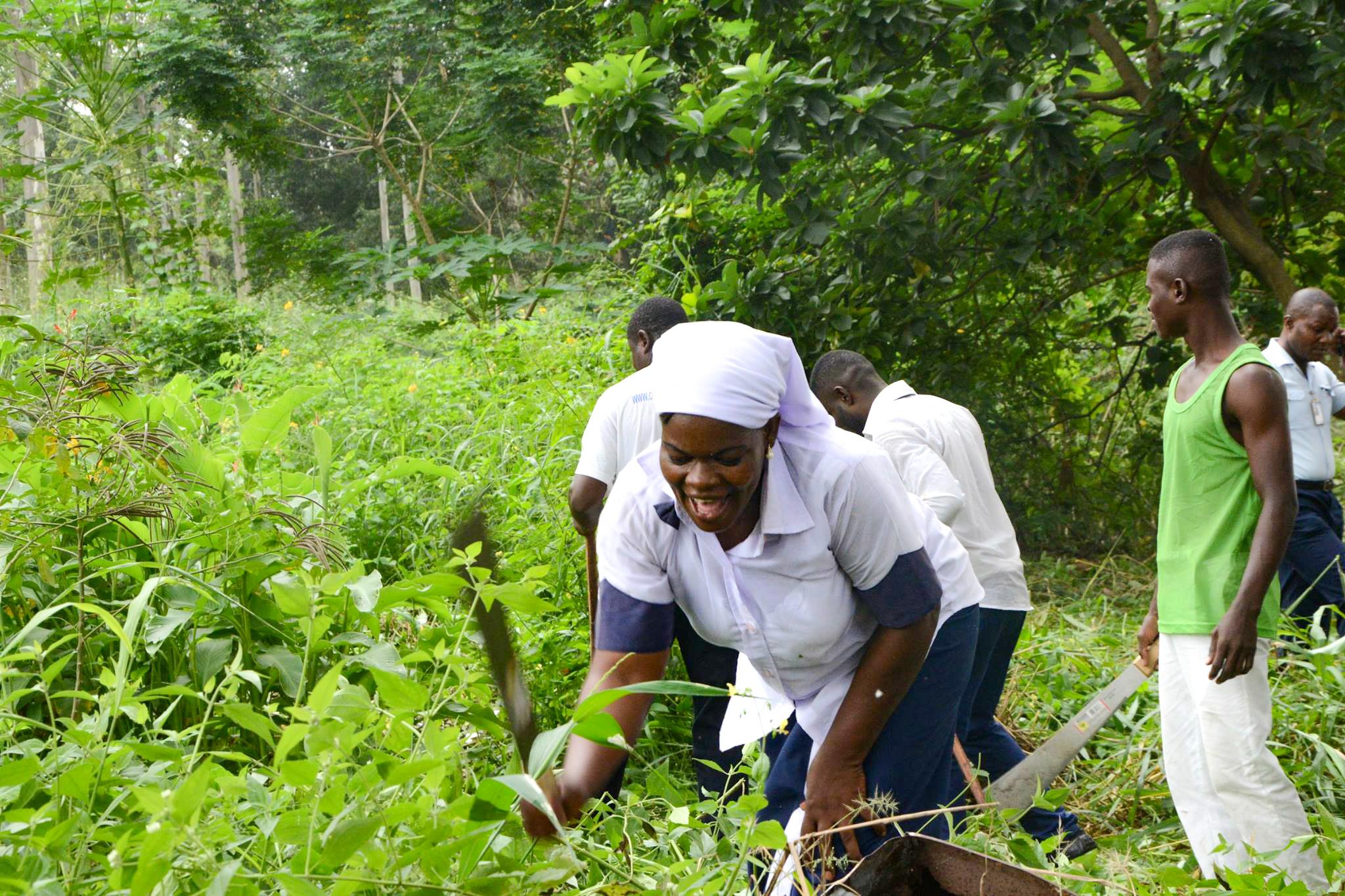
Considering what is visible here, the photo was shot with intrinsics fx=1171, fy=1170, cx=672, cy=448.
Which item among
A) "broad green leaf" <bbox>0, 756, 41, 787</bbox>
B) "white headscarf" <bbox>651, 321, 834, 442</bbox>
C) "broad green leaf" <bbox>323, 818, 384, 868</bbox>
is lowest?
"broad green leaf" <bbox>323, 818, 384, 868</bbox>

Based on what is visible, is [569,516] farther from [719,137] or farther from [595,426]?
[719,137]

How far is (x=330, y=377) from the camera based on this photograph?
6.85m

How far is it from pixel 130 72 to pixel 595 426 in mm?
8511

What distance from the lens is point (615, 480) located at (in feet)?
11.5

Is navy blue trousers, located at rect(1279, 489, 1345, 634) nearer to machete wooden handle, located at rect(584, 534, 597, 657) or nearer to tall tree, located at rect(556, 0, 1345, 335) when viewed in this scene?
tall tree, located at rect(556, 0, 1345, 335)

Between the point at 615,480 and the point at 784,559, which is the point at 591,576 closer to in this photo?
the point at 615,480

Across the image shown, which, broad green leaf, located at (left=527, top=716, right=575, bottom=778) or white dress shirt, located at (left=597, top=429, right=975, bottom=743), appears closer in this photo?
broad green leaf, located at (left=527, top=716, right=575, bottom=778)

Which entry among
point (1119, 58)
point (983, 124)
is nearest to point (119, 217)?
point (983, 124)

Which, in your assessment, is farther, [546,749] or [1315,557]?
[1315,557]

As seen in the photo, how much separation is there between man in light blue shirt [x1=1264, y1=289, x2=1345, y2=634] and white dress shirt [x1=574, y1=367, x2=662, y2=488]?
2335mm

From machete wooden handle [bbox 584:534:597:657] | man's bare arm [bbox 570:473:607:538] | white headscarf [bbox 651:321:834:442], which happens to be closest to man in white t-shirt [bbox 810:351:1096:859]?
man's bare arm [bbox 570:473:607:538]

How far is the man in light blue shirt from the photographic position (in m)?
4.38

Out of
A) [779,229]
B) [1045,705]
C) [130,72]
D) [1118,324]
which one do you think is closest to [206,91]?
[130,72]

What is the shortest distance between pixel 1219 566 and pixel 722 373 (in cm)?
172
